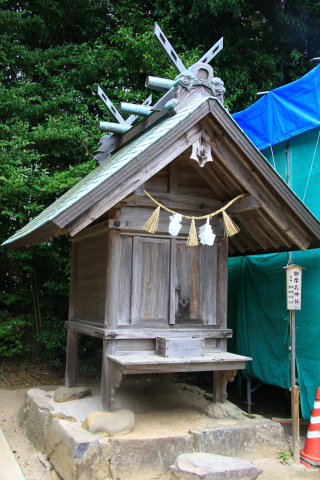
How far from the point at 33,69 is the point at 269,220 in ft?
25.7

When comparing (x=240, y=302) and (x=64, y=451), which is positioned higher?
(x=240, y=302)

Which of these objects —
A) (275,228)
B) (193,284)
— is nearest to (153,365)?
(193,284)

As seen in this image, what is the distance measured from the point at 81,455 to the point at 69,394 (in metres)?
1.71

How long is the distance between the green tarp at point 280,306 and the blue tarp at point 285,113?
0.58ft

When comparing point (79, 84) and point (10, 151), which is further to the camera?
point (79, 84)

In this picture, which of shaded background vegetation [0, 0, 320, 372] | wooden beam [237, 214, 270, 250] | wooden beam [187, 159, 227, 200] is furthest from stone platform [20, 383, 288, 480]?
shaded background vegetation [0, 0, 320, 372]

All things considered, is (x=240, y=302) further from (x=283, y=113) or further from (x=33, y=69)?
(x=33, y=69)

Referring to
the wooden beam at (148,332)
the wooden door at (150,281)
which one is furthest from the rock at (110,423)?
the wooden door at (150,281)

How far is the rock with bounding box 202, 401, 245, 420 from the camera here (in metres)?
4.89

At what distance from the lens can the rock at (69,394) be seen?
5430 millimetres

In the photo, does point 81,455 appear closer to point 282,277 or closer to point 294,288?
point 294,288

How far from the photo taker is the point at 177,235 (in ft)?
17.0

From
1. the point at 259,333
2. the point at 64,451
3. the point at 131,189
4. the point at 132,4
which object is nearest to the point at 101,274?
the point at 131,189

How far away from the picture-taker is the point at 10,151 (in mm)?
7953
